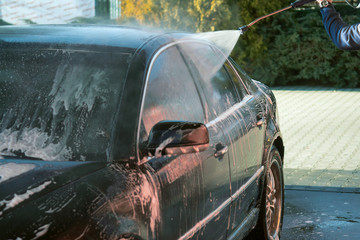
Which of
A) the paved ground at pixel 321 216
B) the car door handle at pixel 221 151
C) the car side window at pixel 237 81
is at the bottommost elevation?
the paved ground at pixel 321 216

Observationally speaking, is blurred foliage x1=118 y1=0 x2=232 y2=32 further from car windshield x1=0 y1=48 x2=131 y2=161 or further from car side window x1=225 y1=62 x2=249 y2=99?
car windshield x1=0 y1=48 x2=131 y2=161

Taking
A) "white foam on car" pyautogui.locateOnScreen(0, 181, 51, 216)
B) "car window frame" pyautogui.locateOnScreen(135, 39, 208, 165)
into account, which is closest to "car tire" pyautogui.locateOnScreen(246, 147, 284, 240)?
"car window frame" pyautogui.locateOnScreen(135, 39, 208, 165)

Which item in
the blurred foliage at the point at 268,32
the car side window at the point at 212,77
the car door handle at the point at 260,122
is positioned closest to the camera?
the car side window at the point at 212,77

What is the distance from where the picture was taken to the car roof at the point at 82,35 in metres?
3.48

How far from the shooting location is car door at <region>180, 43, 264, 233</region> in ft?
13.1

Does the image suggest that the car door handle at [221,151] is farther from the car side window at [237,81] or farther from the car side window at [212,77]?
the car side window at [237,81]

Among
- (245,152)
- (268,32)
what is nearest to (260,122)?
(245,152)

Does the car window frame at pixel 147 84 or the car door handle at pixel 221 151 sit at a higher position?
the car window frame at pixel 147 84

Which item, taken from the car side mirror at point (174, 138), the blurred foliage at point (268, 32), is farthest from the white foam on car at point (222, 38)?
the blurred foliage at point (268, 32)

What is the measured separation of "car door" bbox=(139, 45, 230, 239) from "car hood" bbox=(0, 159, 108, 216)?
0.33 metres

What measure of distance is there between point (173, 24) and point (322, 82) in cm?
412

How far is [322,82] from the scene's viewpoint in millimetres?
16297

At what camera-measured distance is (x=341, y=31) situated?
4.50 metres

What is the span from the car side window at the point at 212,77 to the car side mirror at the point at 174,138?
0.91 m
